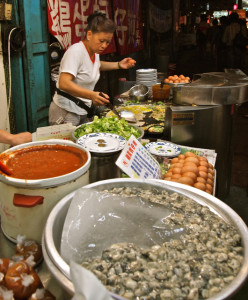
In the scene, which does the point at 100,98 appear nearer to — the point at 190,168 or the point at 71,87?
the point at 71,87

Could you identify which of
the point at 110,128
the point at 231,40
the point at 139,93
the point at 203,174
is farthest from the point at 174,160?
the point at 231,40

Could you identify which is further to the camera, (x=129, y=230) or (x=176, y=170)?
(x=176, y=170)

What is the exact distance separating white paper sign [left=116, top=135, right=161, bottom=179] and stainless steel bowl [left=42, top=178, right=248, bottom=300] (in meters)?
0.17

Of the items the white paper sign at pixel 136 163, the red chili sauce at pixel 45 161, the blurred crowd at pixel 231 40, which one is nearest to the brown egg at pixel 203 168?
the white paper sign at pixel 136 163

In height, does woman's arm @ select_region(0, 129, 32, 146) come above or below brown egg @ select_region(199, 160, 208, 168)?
above

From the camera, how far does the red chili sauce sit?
1512mm

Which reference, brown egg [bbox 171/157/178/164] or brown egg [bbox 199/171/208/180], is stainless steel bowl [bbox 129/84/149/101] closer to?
brown egg [bbox 171/157/178/164]

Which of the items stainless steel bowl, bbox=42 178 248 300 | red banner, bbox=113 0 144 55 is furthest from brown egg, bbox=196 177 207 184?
red banner, bbox=113 0 144 55

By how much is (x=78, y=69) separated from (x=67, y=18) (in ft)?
6.38

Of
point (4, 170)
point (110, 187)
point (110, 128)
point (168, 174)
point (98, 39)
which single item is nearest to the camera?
point (4, 170)

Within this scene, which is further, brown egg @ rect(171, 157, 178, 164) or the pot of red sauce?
brown egg @ rect(171, 157, 178, 164)

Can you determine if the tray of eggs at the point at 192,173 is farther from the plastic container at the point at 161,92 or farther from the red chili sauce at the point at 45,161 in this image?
the plastic container at the point at 161,92

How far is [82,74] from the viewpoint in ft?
13.3

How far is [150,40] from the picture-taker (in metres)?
12.6
